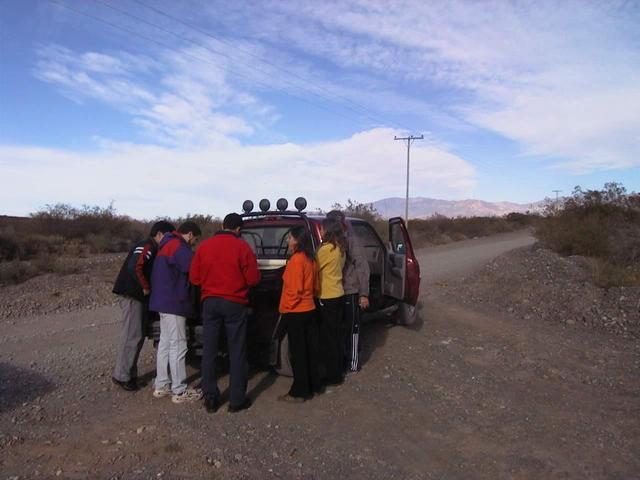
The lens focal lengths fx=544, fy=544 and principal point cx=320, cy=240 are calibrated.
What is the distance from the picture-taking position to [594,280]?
11.4 m

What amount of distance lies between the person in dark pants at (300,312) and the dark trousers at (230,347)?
0.47 meters

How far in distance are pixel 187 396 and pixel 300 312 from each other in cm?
130

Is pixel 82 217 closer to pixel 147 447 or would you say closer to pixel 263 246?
pixel 263 246

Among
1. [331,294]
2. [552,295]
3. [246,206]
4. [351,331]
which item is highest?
[246,206]

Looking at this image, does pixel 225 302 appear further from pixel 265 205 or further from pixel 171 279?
pixel 265 205

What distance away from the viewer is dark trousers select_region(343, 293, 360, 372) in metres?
5.88

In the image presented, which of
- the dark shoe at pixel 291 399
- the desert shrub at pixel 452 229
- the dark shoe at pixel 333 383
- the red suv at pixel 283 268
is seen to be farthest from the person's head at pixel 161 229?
the desert shrub at pixel 452 229

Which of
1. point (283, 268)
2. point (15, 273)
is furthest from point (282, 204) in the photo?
point (15, 273)

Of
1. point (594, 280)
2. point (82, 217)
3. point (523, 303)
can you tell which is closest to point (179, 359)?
point (523, 303)

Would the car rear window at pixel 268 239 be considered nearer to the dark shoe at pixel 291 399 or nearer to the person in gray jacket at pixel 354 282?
the person in gray jacket at pixel 354 282

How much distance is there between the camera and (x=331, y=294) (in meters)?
5.49

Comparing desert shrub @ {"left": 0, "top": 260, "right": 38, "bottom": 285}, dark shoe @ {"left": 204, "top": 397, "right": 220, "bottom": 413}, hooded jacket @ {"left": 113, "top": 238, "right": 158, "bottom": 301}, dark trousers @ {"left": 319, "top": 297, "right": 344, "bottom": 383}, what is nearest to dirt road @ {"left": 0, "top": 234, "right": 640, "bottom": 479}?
dark shoe @ {"left": 204, "top": 397, "right": 220, "bottom": 413}

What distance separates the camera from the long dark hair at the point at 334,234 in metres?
5.53

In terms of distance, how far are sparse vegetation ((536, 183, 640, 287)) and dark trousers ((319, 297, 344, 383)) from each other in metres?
7.74
